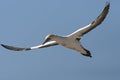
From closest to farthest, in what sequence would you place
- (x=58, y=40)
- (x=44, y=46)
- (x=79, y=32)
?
(x=58, y=40), (x=79, y=32), (x=44, y=46)

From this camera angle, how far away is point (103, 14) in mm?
31250

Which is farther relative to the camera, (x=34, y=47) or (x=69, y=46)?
(x=34, y=47)

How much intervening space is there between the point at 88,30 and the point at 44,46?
416 cm

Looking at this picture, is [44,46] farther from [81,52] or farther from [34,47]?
[81,52]

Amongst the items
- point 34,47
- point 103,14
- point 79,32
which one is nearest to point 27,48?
point 34,47

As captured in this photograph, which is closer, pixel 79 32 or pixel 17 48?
pixel 79 32

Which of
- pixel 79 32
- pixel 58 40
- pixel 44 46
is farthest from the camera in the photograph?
pixel 44 46

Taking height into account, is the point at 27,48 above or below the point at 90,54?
above

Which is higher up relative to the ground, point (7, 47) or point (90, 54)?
point (7, 47)

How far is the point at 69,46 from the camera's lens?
100ft

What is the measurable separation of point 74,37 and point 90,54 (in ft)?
4.71

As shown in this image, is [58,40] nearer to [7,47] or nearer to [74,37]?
[74,37]

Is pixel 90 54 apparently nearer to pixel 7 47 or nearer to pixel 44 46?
pixel 44 46

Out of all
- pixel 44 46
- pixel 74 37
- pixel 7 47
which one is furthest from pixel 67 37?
pixel 7 47
